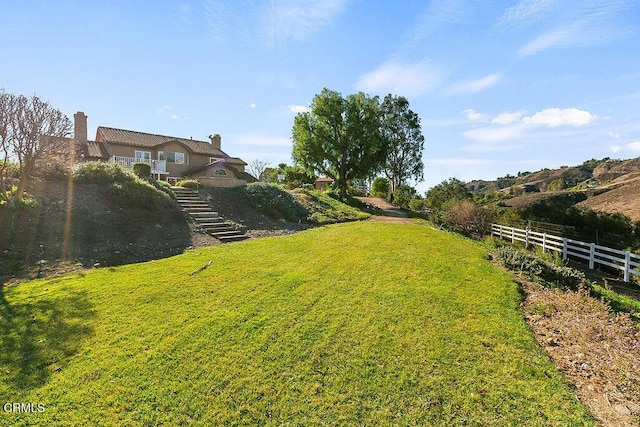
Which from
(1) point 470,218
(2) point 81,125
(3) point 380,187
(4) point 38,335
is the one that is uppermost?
(2) point 81,125

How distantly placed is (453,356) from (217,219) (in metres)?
11.9

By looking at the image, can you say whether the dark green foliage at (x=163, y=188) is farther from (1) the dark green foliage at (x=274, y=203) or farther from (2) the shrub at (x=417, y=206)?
(2) the shrub at (x=417, y=206)

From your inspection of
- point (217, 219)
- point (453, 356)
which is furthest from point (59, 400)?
point (217, 219)

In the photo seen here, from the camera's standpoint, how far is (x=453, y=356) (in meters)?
4.14

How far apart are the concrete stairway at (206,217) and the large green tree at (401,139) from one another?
91.2ft

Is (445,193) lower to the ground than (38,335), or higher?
higher

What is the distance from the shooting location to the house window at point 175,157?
27.0m

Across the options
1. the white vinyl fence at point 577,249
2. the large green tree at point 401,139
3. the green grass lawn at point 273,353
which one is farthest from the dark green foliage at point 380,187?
the green grass lawn at point 273,353

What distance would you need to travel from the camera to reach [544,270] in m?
8.11

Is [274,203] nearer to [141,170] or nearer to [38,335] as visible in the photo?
[141,170]

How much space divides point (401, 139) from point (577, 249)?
3018 cm

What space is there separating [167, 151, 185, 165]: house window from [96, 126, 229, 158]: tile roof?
1000 millimetres

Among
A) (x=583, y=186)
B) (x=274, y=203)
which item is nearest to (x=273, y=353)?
(x=274, y=203)

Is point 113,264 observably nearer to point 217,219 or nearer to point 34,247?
point 34,247
